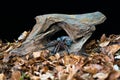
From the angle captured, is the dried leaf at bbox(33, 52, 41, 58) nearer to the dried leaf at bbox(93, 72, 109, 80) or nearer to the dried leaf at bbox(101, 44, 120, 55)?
the dried leaf at bbox(101, 44, 120, 55)

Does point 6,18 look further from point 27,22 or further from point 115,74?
point 115,74

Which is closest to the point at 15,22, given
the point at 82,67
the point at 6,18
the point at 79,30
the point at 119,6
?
the point at 6,18

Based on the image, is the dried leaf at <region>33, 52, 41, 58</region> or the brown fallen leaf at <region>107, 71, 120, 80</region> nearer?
the brown fallen leaf at <region>107, 71, 120, 80</region>

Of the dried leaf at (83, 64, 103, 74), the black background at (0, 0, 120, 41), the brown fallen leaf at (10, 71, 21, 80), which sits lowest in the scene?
the dried leaf at (83, 64, 103, 74)

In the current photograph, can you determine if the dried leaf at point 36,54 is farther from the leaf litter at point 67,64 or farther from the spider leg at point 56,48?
the spider leg at point 56,48

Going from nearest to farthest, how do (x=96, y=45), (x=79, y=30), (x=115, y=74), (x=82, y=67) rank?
1. (x=115, y=74)
2. (x=82, y=67)
3. (x=79, y=30)
4. (x=96, y=45)

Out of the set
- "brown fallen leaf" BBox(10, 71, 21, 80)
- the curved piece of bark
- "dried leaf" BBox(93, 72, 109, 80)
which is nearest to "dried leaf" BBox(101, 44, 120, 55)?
the curved piece of bark
